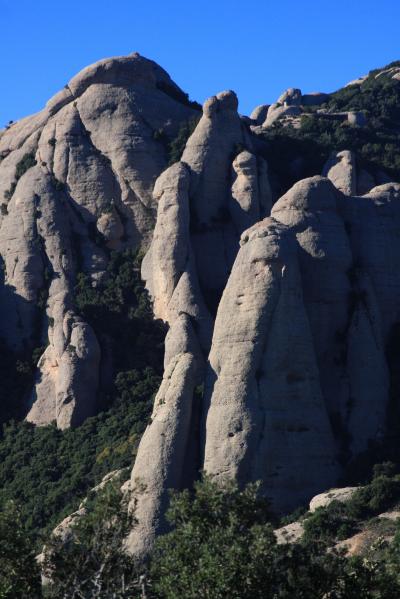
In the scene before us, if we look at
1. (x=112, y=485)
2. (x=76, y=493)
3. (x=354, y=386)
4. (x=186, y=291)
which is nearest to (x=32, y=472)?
(x=76, y=493)

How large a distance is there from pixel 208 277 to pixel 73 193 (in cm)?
1024

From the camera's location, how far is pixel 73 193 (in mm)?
81125

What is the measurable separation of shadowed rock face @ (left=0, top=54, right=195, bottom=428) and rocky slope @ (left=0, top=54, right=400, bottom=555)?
9 cm

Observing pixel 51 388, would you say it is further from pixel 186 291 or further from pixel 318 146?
pixel 318 146

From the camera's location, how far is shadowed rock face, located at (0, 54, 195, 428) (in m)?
76.8

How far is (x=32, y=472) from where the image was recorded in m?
71.1

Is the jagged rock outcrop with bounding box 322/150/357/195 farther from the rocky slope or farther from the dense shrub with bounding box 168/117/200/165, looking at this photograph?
the dense shrub with bounding box 168/117/200/165

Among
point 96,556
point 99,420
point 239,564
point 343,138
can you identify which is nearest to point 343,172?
point 343,138

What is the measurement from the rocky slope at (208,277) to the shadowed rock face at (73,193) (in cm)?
9

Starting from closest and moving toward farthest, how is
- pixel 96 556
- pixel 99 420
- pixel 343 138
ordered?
pixel 96 556
pixel 99 420
pixel 343 138

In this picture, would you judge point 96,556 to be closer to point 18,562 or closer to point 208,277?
point 18,562

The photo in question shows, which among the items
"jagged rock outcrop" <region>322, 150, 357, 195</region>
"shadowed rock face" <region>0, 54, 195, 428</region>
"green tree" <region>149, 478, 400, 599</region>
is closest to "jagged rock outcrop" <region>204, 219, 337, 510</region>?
"shadowed rock face" <region>0, 54, 195, 428</region>

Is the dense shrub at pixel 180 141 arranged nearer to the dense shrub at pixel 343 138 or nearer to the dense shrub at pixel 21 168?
the dense shrub at pixel 343 138

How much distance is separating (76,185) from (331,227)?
54.3 ft
